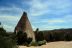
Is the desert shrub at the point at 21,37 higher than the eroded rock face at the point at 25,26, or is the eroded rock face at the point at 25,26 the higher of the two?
the eroded rock face at the point at 25,26

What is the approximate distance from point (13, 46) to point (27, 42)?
20909 millimetres

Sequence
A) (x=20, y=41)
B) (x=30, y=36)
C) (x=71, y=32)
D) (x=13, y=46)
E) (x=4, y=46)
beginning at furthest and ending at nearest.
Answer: (x=71, y=32) → (x=30, y=36) → (x=20, y=41) → (x=13, y=46) → (x=4, y=46)

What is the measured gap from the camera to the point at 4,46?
1723 cm

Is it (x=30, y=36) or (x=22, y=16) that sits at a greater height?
(x=22, y=16)

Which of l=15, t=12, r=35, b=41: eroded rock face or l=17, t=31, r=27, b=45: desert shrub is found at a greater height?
l=15, t=12, r=35, b=41: eroded rock face

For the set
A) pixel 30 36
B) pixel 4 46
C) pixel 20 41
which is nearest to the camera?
pixel 4 46

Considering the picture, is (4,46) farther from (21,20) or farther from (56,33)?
(56,33)

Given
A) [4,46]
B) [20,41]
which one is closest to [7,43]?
[4,46]

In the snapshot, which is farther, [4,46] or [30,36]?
[30,36]

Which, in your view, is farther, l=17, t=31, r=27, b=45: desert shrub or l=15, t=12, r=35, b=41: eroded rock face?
l=15, t=12, r=35, b=41: eroded rock face

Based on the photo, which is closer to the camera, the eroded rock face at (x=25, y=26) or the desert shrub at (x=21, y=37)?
the desert shrub at (x=21, y=37)

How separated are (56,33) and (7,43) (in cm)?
3072

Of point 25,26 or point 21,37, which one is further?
point 25,26

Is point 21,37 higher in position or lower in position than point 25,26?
lower
